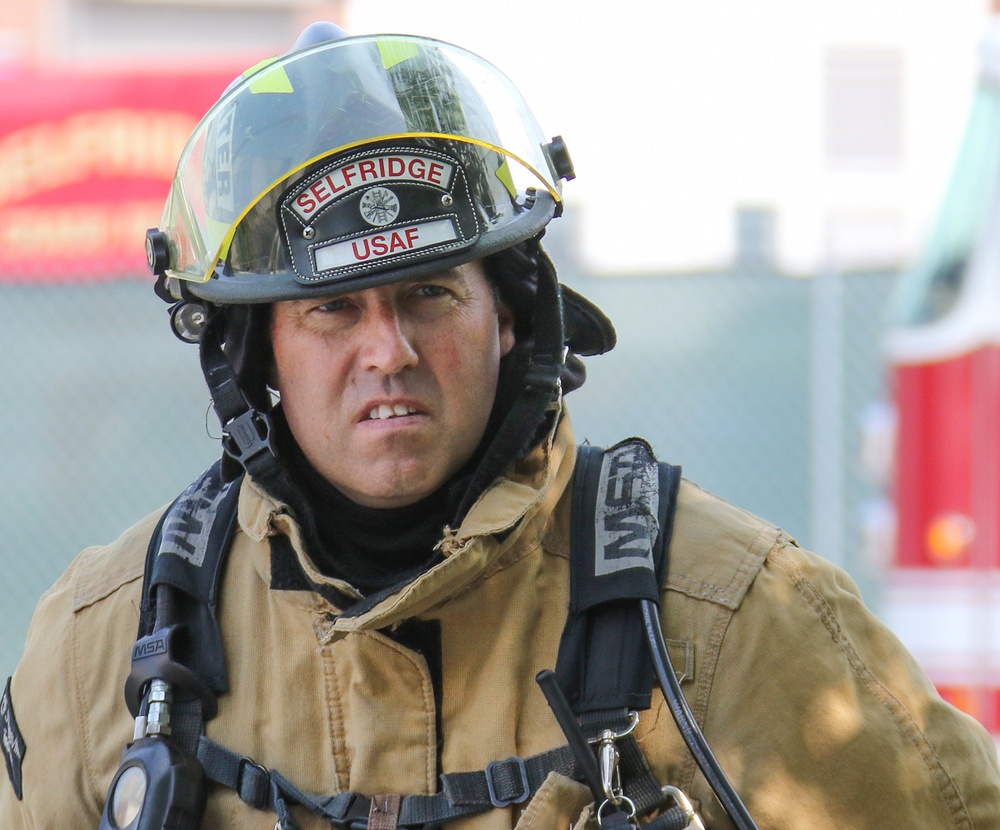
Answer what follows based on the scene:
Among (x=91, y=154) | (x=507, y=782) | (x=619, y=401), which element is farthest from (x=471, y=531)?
(x=91, y=154)

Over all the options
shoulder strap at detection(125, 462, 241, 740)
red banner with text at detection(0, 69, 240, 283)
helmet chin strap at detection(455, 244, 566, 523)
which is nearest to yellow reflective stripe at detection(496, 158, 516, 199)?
helmet chin strap at detection(455, 244, 566, 523)

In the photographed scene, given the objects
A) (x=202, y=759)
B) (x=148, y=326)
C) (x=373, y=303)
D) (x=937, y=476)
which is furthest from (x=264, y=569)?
(x=148, y=326)

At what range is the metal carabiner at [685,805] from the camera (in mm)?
1951

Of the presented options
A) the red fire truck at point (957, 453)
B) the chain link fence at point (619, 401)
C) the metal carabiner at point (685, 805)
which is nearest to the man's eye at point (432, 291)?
the metal carabiner at point (685, 805)

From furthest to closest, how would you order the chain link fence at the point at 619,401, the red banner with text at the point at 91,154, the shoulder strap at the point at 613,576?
the red banner with text at the point at 91,154 < the chain link fence at the point at 619,401 < the shoulder strap at the point at 613,576

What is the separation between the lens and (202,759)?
2.13 m

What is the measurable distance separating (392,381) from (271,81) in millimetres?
561

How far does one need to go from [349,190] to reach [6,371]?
464 centimetres

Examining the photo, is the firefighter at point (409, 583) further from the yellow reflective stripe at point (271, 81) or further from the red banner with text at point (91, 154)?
the red banner with text at point (91, 154)

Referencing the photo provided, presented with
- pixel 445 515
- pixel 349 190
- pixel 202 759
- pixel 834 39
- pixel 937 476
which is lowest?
pixel 937 476

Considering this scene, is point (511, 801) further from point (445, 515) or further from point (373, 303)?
point (373, 303)

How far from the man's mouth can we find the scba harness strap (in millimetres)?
327

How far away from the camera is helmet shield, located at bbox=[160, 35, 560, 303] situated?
2119 millimetres

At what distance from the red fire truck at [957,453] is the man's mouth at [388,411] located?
2.94 m
